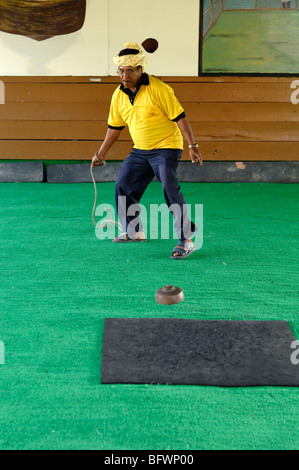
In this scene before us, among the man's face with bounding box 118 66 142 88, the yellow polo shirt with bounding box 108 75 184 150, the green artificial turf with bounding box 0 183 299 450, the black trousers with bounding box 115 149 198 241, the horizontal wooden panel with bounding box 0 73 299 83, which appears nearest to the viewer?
the green artificial turf with bounding box 0 183 299 450

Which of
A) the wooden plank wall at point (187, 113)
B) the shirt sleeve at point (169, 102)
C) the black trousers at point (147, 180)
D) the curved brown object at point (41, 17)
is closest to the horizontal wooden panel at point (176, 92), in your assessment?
the wooden plank wall at point (187, 113)

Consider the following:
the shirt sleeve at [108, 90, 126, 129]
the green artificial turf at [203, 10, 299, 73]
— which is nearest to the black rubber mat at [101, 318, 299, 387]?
the shirt sleeve at [108, 90, 126, 129]

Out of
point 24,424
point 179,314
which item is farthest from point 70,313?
point 24,424

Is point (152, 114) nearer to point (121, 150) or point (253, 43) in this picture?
point (121, 150)

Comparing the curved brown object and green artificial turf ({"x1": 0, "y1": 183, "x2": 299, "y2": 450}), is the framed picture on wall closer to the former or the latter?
the curved brown object

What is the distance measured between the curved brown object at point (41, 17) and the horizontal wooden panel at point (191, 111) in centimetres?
102

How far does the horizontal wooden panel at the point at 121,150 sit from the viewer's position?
8.80m

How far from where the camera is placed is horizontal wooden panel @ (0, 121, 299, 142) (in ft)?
28.7

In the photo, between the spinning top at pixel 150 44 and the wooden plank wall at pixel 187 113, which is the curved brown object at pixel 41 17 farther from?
the spinning top at pixel 150 44

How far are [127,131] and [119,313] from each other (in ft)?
19.2

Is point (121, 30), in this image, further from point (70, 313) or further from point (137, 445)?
point (137, 445)

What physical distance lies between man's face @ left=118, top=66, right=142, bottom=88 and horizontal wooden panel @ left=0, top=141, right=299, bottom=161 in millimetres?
4393

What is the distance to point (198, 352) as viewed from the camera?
2.71 meters
